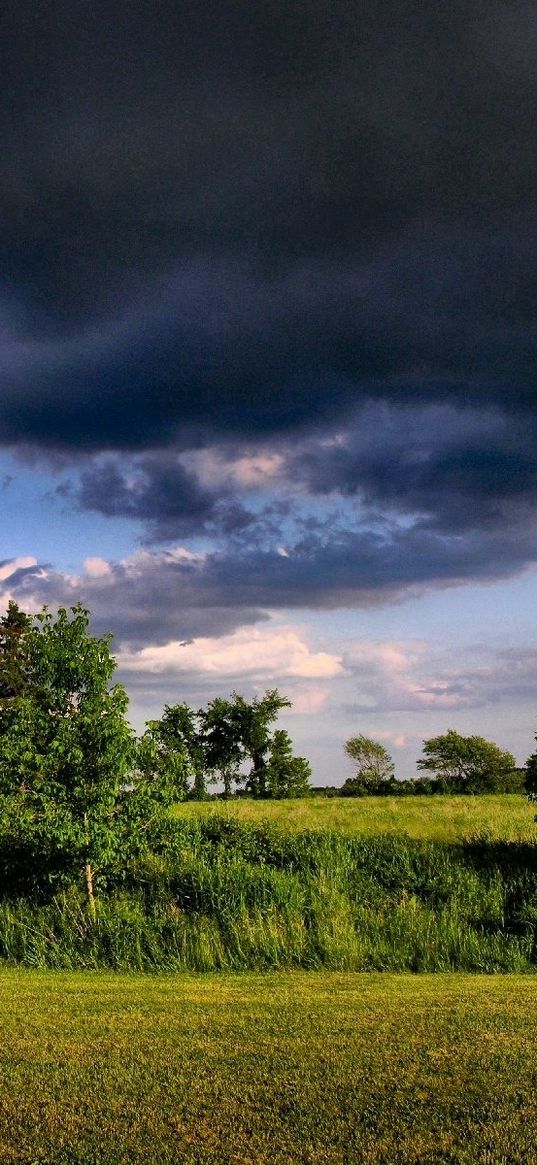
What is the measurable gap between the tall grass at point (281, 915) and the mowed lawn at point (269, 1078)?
375 cm

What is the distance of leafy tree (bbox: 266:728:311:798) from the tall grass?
171ft

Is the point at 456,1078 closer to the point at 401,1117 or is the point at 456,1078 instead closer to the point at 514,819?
the point at 401,1117

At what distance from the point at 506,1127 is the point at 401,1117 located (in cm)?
76

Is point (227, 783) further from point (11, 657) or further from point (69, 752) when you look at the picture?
point (69, 752)

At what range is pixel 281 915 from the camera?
17.1 meters

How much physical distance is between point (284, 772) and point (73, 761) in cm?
6000

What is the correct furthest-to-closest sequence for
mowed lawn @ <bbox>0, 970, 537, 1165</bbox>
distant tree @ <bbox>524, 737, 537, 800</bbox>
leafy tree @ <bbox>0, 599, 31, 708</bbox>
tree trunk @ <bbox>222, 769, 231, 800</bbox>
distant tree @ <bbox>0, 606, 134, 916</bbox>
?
1. tree trunk @ <bbox>222, 769, 231, 800</bbox>
2. leafy tree @ <bbox>0, 599, 31, 708</bbox>
3. distant tree @ <bbox>524, 737, 537, 800</bbox>
4. distant tree @ <bbox>0, 606, 134, 916</bbox>
5. mowed lawn @ <bbox>0, 970, 537, 1165</bbox>

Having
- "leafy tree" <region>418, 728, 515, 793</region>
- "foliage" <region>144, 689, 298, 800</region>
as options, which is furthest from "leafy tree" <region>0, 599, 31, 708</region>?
"leafy tree" <region>418, 728, 515, 793</region>

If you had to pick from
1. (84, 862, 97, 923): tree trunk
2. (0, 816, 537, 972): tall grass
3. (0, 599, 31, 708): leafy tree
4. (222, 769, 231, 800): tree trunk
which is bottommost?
(0, 816, 537, 972): tall grass

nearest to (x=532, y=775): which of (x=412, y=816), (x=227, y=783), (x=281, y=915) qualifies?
(x=412, y=816)

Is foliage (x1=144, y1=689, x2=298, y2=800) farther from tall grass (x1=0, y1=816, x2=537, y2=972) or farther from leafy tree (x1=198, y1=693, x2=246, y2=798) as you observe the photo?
tall grass (x1=0, y1=816, x2=537, y2=972)

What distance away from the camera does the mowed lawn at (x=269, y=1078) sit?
6531mm

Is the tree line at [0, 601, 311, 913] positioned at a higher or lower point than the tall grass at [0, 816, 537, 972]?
higher

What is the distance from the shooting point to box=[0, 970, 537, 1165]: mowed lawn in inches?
257
